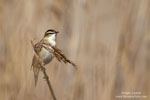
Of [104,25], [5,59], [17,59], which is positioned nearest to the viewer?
[17,59]

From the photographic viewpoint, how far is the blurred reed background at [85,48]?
4.82ft

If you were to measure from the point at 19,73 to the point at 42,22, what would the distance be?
0.66 metres

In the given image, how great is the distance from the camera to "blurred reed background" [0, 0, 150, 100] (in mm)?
1470

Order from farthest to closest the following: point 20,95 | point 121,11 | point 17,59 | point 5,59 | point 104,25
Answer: point 104,25
point 121,11
point 5,59
point 17,59
point 20,95

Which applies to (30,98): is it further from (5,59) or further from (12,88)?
(5,59)

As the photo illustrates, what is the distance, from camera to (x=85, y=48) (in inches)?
70.9

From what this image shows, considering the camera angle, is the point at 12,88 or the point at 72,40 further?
the point at 72,40

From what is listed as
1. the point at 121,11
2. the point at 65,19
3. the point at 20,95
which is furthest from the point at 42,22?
the point at 20,95

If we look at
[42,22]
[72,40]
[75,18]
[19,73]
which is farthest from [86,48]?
[19,73]

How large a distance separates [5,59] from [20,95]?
1.01ft

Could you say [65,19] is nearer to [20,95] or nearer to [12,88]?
[12,88]

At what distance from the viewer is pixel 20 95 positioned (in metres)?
1.22

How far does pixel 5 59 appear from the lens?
4.90 feet

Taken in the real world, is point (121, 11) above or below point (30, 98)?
above
